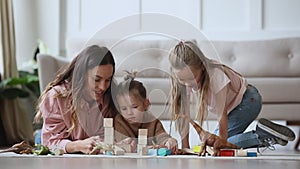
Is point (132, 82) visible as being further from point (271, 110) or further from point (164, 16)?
point (271, 110)

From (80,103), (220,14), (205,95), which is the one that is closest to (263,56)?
(220,14)

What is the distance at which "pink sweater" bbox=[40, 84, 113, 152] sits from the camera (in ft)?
6.37

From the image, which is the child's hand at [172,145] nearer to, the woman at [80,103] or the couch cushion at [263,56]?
the woman at [80,103]

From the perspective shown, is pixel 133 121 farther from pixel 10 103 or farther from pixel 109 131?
pixel 10 103

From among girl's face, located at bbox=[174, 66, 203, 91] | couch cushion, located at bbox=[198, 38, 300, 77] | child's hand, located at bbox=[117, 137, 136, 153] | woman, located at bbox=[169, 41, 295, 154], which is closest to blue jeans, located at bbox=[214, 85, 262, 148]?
woman, located at bbox=[169, 41, 295, 154]

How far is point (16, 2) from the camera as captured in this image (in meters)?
4.61

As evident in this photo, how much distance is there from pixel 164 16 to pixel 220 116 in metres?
0.37

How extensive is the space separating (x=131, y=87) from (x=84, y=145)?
9.0 inches

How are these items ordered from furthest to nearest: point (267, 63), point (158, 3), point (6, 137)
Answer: point (158, 3), point (6, 137), point (267, 63)

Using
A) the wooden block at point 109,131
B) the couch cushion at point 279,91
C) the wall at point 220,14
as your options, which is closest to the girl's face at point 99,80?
the wooden block at point 109,131

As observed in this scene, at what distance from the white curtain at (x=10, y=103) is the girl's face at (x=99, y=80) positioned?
86.1 inches

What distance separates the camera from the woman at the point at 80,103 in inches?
75.0

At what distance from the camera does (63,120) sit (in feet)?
6.65

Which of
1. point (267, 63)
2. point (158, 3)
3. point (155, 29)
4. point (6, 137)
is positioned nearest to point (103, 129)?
point (155, 29)
